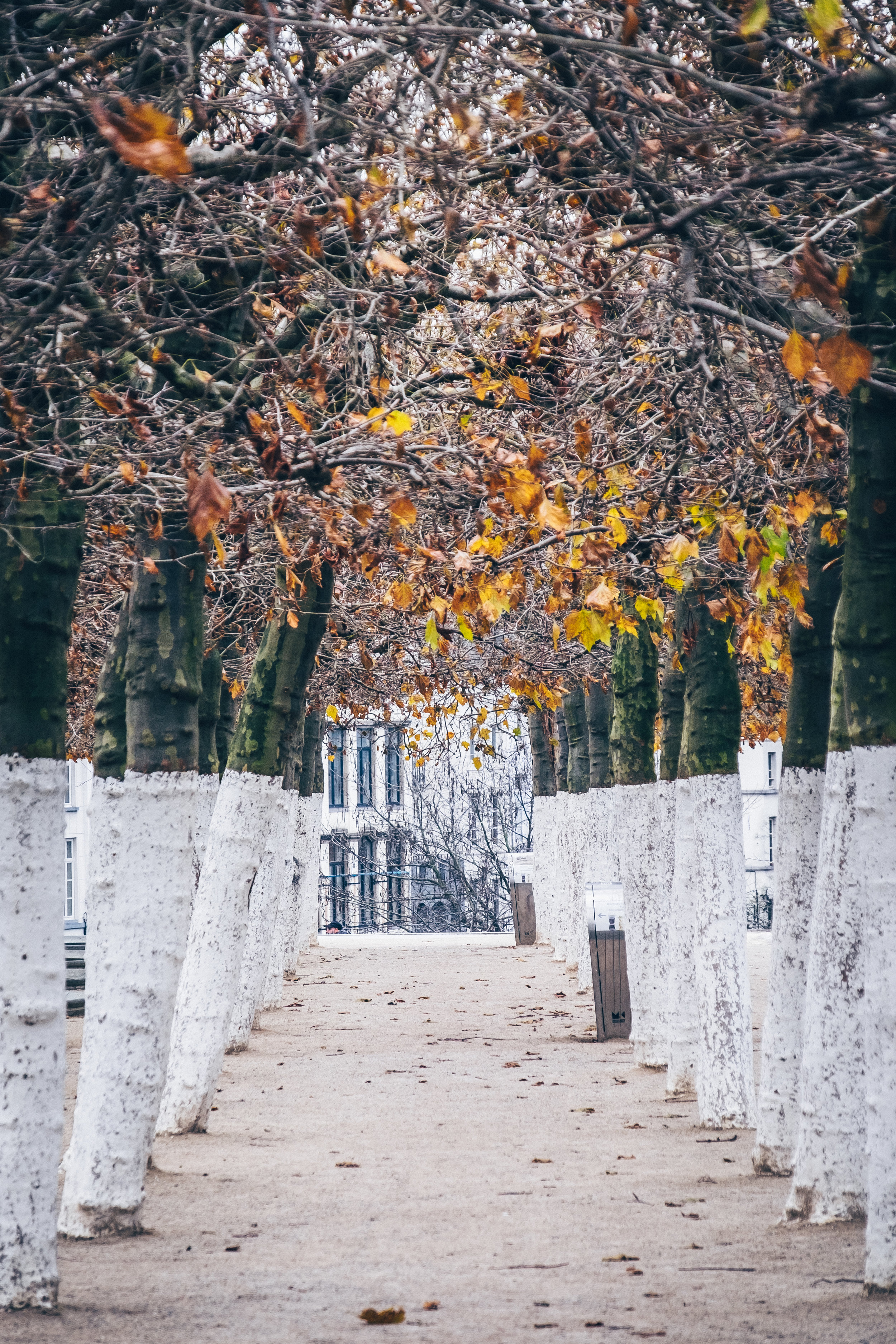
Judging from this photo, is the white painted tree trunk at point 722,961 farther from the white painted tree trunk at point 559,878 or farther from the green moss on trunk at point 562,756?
the green moss on trunk at point 562,756

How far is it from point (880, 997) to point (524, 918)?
28.3 metres

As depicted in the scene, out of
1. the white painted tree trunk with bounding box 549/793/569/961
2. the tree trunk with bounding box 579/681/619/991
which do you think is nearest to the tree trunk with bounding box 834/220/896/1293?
the tree trunk with bounding box 579/681/619/991

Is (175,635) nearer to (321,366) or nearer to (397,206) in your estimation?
(321,366)

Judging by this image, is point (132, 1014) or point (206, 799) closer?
point (132, 1014)

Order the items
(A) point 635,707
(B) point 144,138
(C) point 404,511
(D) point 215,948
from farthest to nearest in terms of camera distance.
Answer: (A) point 635,707 < (D) point 215,948 < (C) point 404,511 < (B) point 144,138

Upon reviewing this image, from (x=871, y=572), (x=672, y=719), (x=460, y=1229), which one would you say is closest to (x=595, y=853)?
(x=672, y=719)

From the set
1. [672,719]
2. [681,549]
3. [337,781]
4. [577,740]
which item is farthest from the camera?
[337,781]

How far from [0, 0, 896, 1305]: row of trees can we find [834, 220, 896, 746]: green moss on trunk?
17 mm

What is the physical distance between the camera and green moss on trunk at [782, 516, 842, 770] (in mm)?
7832

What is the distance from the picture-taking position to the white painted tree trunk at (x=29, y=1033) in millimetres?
5547

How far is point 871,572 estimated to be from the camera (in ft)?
19.1

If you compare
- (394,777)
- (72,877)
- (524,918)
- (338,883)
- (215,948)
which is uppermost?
(394,777)

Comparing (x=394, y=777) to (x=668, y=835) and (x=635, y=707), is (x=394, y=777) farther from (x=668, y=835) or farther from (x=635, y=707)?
(x=668, y=835)

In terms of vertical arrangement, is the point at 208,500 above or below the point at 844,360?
below
